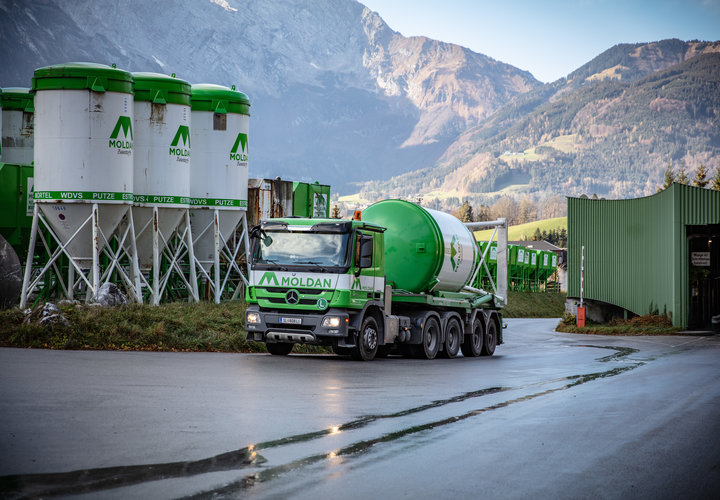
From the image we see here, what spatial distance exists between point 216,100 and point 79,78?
20.6 feet

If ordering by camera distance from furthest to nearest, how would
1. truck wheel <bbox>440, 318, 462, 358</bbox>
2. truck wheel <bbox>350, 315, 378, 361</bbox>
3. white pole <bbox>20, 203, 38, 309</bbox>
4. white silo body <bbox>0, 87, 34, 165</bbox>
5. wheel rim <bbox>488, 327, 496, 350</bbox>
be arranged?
white silo body <bbox>0, 87, 34, 165</bbox>, wheel rim <bbox>488, 327, 496, 350</bbox>, white pole <bbox>20, 203, 38, 309</bbox>, truck wheel <bbox>440, 318, 462, 358</bbox>, truck wheel <bbox>350, 315, 378, 361</bbox>

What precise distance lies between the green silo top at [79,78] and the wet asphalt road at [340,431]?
9.81m

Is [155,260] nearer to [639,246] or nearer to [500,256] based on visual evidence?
[500,256]

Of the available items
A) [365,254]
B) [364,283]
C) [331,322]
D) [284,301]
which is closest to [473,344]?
[364,283]

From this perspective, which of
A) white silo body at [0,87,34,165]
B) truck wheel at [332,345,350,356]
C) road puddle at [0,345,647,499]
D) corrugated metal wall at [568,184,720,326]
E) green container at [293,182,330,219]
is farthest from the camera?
green container at [293,182,330,219]

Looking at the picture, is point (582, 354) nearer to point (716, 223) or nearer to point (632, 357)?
point (632, 357)

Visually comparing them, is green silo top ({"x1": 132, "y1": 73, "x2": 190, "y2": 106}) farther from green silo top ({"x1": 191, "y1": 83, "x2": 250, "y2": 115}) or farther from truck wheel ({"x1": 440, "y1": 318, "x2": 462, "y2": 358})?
truck wheel ({"x1": 440, "y1": 318, "x2": 462, "y2": 358})

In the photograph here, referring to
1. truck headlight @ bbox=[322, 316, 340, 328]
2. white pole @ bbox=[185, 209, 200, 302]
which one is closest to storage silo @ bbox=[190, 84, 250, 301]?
white pole @ bbox=[185, 209, 200, 302]

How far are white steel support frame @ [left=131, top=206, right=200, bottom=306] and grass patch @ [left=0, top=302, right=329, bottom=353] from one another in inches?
202

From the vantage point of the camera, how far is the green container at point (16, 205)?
26516 millimetres

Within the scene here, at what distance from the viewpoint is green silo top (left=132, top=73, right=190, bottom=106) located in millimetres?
26484

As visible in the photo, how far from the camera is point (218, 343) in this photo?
2002 centimetres

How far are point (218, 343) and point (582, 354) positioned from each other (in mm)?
9231

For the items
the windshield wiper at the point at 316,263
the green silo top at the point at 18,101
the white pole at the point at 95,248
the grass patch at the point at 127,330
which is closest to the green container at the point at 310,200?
the green silo top at the point at 18,101
